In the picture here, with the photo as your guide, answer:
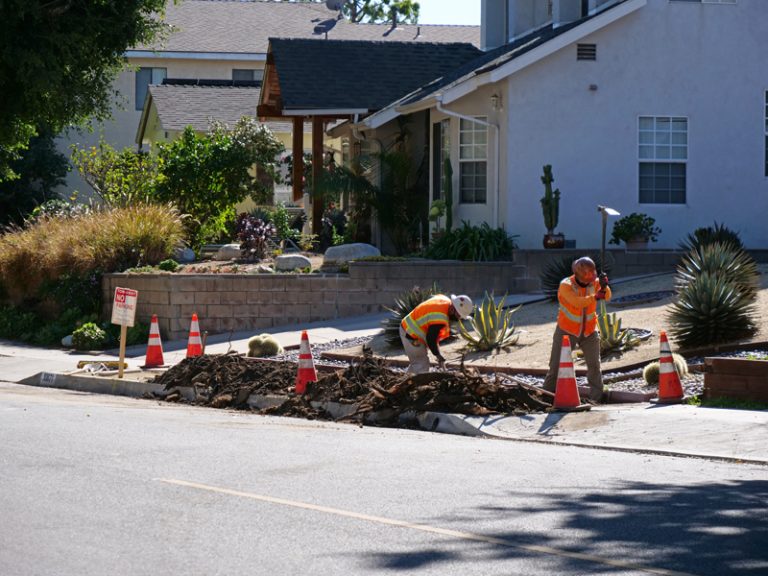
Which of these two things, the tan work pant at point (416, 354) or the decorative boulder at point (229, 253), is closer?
the tan work pant at point (416, 354)

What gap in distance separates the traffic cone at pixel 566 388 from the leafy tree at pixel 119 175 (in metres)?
14.7

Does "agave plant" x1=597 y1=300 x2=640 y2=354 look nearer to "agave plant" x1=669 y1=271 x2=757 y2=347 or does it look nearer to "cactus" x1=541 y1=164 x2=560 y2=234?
"agave plant" x1=669 y1=271 x2=757 y2=347

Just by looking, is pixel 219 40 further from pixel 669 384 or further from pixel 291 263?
pixel 669 384

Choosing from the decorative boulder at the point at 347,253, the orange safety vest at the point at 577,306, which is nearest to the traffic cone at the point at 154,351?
the decorative boulder at the point at 347,253

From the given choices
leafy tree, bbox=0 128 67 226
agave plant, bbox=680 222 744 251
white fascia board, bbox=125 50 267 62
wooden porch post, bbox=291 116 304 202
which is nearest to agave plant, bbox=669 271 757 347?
agave plant, bbox=680 222 744 251

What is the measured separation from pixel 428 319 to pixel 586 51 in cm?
1170

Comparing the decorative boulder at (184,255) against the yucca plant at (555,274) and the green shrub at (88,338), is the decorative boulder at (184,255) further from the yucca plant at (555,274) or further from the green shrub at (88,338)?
the yucca plant at (555,274)

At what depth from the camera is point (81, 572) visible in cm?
630

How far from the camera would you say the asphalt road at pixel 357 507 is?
21.5 ft

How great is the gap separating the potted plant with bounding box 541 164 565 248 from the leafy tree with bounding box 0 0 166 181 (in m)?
8.46

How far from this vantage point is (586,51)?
23828mm

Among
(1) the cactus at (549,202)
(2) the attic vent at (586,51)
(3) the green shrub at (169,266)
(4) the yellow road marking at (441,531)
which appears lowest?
(4) the yellow road marking at (441,531)

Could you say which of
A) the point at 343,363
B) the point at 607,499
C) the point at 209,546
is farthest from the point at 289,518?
the point at 343,363

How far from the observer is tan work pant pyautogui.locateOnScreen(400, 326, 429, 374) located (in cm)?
1415
